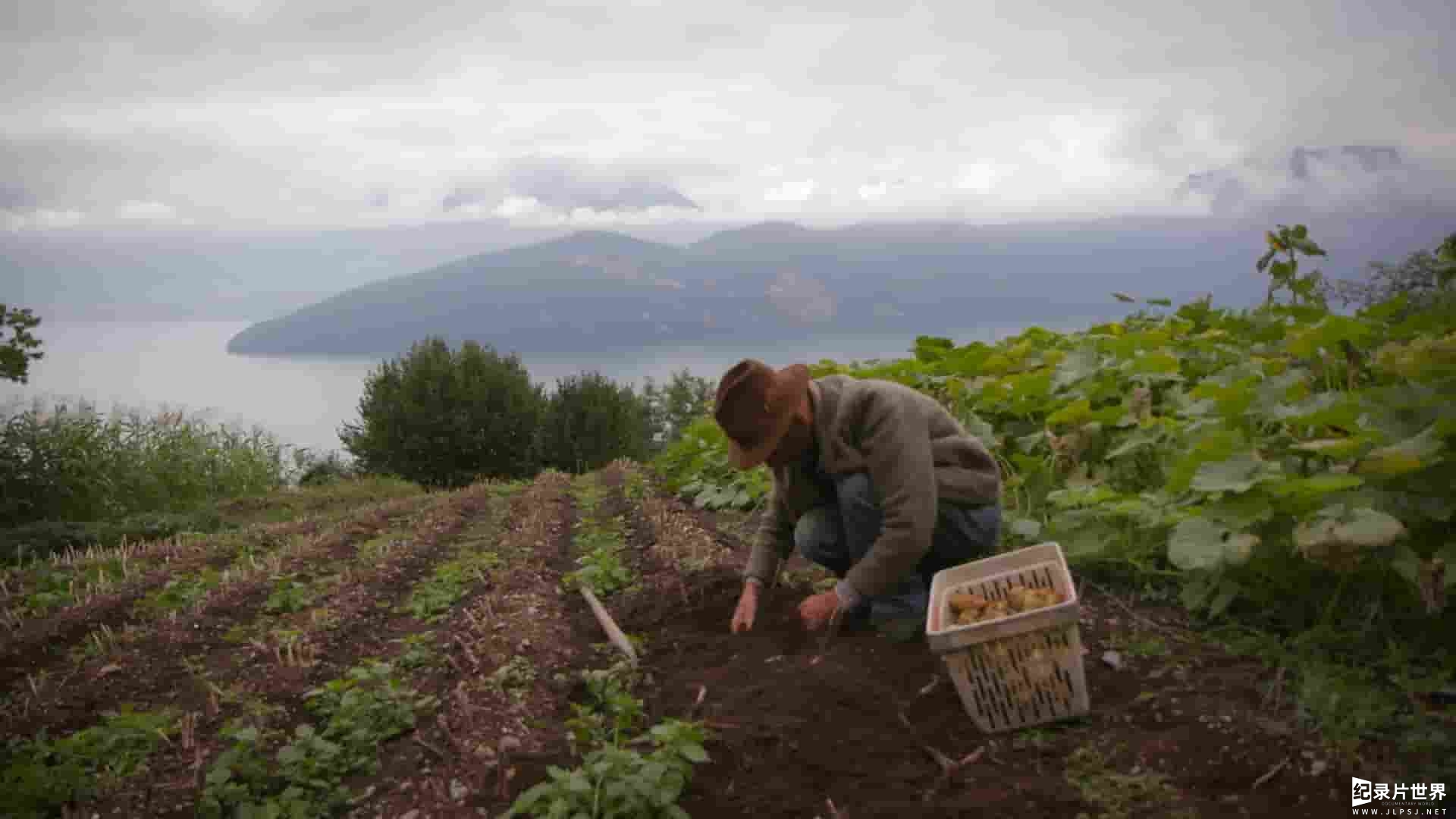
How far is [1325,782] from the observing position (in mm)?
2273

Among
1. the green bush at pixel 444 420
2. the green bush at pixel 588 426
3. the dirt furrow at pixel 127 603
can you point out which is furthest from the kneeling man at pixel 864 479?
the green bush at pixel 588 426

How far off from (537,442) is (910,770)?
Answer: 19990mm

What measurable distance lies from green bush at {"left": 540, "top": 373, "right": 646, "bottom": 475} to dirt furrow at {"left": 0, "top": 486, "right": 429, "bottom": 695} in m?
14.5

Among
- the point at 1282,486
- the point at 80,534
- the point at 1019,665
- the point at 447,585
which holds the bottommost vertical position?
the point at 80,534

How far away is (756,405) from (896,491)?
1.70 feet

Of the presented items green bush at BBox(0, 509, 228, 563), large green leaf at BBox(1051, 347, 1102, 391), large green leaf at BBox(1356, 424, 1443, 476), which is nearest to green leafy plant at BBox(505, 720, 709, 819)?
large green leaf at BBox(1356, 424, 1443, 476)

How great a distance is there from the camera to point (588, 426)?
75.6 feet

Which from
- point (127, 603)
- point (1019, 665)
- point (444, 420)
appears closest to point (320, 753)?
point (1019, 665)

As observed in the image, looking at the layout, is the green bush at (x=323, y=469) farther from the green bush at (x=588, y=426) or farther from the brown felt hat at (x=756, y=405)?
the brown felt hat at (x=756, y=405)

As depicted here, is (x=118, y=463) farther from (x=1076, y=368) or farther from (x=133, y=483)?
(x=1076, y=368)

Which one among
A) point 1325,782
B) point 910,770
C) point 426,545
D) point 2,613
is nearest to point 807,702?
point 910,770

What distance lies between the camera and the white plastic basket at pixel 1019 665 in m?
2.55

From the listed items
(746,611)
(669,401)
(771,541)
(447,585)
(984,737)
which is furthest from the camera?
(669,401)

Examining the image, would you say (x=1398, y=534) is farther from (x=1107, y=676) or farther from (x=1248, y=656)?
(x=1107, y=676)
